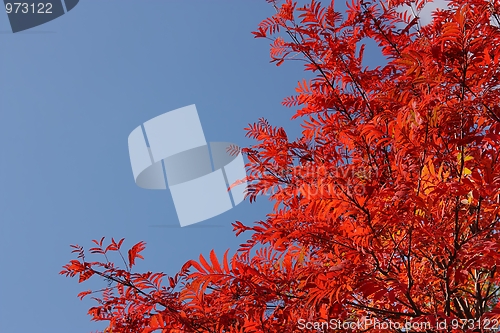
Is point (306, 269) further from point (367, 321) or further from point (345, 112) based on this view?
point (345, 112)

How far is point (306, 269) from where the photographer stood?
2.46m

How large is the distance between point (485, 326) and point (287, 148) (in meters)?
1.99

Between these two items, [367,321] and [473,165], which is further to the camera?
[367,321]

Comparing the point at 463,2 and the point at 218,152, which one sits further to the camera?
the point at 218,152

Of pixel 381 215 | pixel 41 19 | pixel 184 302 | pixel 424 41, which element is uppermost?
pixel 41 19

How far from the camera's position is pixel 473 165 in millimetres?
2453

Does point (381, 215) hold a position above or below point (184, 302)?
above

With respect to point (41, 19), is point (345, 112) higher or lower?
lower

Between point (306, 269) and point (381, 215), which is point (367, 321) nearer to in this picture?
point (306, 269)

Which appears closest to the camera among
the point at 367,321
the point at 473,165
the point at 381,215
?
the point at 381,215

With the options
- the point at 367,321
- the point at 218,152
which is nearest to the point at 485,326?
the point at 367,321

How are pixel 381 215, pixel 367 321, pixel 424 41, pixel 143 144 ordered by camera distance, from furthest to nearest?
pixel 143 144, pixel 424 41, pixel 367 321, pixel 381 215

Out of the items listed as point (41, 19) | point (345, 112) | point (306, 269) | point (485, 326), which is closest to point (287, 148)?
point (345, 112)

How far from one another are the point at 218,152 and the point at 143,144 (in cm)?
124
